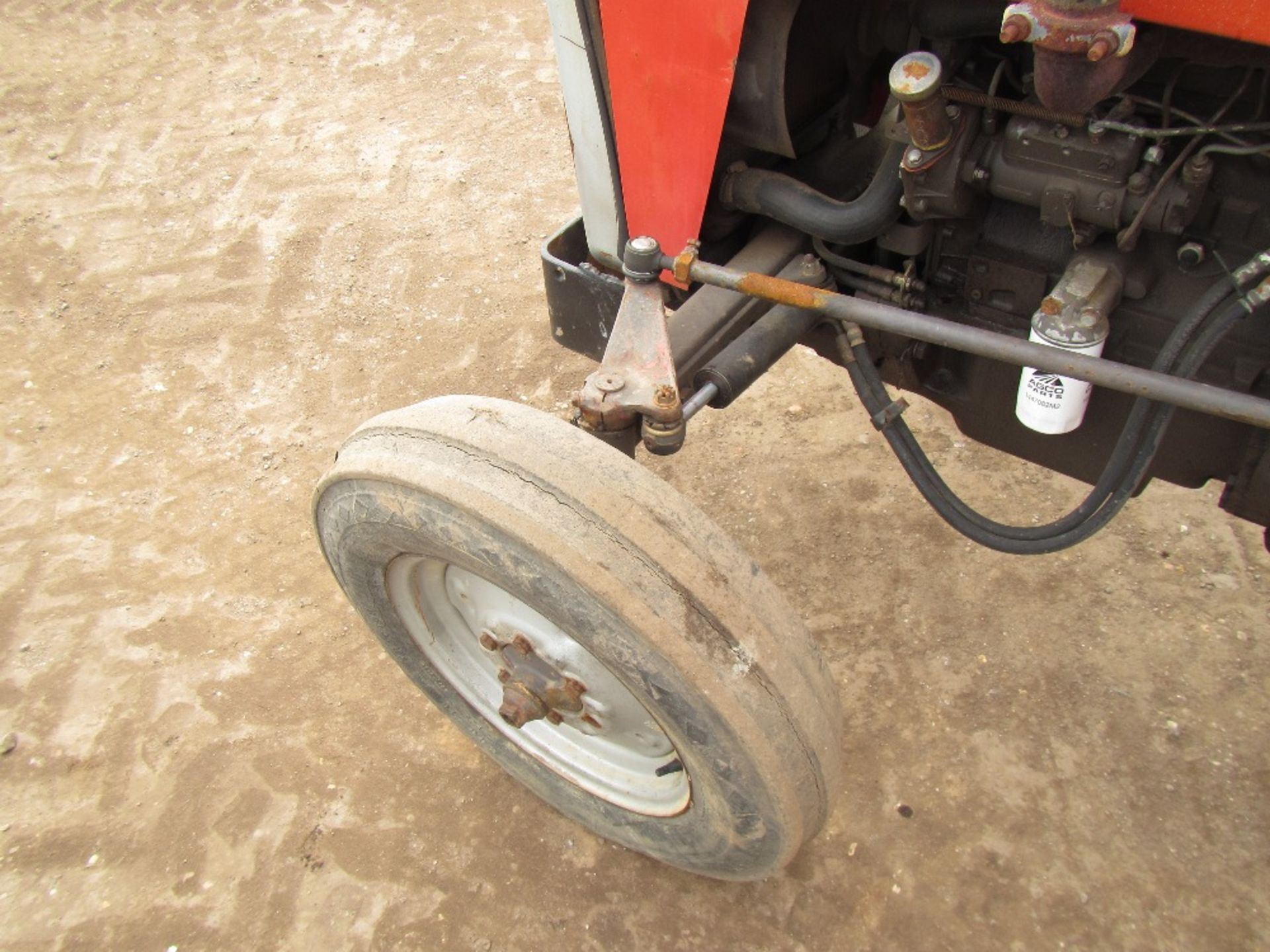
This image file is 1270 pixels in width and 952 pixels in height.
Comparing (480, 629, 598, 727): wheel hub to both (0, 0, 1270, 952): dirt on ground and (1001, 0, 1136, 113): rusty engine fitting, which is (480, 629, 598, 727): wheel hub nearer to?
(0, 0, 1270, 952): dirt on ground

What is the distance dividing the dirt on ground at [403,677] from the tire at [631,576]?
61 centimetres

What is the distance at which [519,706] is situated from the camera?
1864 mm

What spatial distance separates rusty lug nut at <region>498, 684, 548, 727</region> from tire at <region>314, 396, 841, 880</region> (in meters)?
0.13

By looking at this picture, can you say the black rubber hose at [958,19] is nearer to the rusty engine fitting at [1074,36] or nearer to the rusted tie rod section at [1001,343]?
the rusty engine fitting at [1074,36]

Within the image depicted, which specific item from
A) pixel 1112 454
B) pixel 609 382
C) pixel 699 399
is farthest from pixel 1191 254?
pixel 609 382

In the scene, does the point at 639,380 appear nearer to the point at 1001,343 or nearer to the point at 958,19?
the point at 1001,343

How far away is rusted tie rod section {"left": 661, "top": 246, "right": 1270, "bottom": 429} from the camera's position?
130 cm

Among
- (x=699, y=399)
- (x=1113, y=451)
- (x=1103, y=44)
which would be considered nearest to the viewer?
(x=1103, y=44)

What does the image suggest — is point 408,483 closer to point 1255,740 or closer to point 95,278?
point 1255,740

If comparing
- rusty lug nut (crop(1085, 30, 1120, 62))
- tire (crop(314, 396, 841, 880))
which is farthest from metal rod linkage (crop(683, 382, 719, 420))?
rusty lug nut (crop(1085, 30, 1120, 62))

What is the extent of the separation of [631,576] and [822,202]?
0.84 meters

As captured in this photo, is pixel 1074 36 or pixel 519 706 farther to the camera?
pixel 519 706

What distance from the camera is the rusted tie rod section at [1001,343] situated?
4.28 ft

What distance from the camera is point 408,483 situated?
151 centimetres
